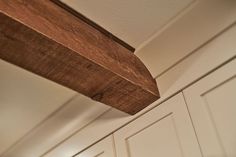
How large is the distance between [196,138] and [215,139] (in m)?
0.07

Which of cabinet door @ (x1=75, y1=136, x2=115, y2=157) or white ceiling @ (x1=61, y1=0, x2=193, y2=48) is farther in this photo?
cabinet door @ (x1=75, y1=136, x2=115, y2=157)

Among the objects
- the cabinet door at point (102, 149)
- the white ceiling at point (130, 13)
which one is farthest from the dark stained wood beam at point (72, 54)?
the cabinet door at point (102, 149)

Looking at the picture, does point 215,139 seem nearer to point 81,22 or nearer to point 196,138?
point 196,138

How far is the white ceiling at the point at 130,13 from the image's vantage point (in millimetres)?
1062

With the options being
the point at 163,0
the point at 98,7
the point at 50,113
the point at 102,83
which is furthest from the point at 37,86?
the point at 163,0

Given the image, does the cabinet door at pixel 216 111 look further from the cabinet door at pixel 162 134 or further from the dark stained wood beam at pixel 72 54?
the dark stained wood beam at pixel 72 54

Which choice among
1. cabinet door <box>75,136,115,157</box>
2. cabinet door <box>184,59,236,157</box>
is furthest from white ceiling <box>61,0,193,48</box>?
cabinet door <box>75,136,115,157</box>

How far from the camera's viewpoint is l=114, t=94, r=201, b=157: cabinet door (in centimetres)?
105

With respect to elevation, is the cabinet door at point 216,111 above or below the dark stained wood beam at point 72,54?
below

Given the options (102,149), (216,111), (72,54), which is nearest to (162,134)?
(216,111)

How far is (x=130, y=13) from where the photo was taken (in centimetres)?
110

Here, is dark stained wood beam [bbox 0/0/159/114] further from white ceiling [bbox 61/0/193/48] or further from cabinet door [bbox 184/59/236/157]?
cabinet door [bbox 184/59/236/157]

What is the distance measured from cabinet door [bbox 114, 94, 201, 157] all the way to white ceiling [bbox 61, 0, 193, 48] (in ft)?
0.96

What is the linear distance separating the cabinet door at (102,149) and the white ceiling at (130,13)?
0.48m
